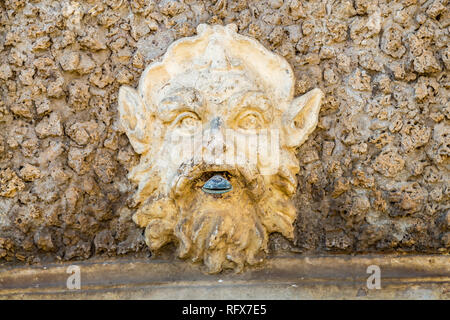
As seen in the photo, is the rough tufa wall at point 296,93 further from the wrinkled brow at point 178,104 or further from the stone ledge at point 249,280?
the wrinkled brow at point 178,104

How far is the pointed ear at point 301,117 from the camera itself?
2646mm

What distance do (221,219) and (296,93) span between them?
568mm

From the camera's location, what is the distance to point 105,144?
268 cm

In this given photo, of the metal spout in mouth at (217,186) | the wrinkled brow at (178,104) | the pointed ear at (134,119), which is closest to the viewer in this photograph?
the metal spout in mouth at (217,186)

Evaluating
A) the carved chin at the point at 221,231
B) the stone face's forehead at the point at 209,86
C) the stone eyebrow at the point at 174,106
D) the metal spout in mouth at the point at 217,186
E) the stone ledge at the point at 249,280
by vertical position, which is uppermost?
the stone face's forehead at the point at 209,86

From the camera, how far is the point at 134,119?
263 centimetres

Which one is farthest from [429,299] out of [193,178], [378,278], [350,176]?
[193,178]

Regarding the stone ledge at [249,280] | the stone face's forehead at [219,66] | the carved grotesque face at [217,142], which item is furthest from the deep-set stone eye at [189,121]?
the stone ledge at [249,280]

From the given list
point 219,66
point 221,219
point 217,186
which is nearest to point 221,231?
point 221,219

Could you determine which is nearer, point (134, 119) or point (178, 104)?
point (178, 104)

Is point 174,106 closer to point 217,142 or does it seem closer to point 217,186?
point 217,142

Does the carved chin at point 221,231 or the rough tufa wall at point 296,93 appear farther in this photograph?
the rough tufa wall at point 296,93

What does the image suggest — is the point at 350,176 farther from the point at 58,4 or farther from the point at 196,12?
the point at 58,4

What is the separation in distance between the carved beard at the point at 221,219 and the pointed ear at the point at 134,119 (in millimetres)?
223
